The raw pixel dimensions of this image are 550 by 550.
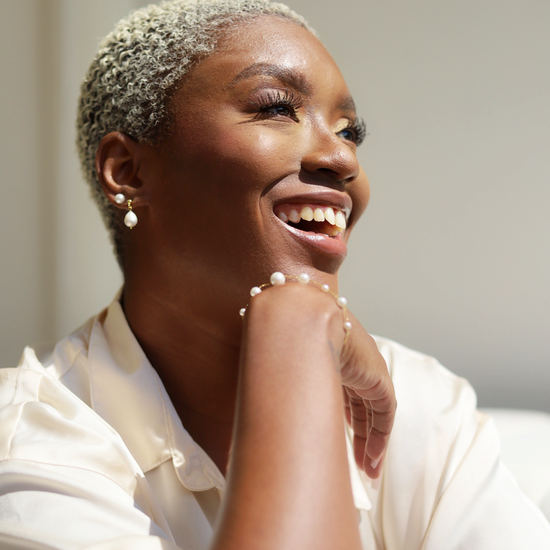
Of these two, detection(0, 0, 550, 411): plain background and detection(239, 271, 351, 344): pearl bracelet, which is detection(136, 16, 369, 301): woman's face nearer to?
detection(239, 271, 351, 344): pearl bracelet

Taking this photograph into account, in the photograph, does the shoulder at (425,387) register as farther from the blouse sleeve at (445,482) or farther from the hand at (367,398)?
the hand at (367,398)

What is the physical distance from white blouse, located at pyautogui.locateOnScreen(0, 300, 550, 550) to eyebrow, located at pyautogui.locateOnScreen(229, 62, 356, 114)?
1.85ft

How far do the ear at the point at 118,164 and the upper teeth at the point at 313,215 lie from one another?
330 millimetres

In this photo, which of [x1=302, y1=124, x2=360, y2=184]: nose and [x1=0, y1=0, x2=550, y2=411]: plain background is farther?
[x1=0, y1=0, x2=550, y2=411]: plain background

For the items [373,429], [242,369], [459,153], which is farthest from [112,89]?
[459,153]

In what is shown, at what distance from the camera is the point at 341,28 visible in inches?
74.9

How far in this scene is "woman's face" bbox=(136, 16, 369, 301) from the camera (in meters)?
0.98

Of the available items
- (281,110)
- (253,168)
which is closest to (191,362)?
(253,168)

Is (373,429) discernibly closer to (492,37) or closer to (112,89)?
(112,89)

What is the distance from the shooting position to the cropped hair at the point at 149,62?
3.62 ft

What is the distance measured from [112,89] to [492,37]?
4.11ft

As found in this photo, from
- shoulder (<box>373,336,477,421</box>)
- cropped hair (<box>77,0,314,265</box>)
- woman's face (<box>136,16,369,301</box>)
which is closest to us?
woman's face (<box>136,16,369,301</box>)

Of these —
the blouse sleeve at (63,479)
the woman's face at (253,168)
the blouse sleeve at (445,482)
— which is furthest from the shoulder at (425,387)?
the blouse sleeve at (63,479)

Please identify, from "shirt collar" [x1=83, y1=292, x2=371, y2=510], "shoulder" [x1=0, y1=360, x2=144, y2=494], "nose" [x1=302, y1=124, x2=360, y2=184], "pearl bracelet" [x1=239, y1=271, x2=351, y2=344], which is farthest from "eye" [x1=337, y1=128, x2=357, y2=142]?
"shoulder" [x1=0, y1=360, x2=144, y2=494]
